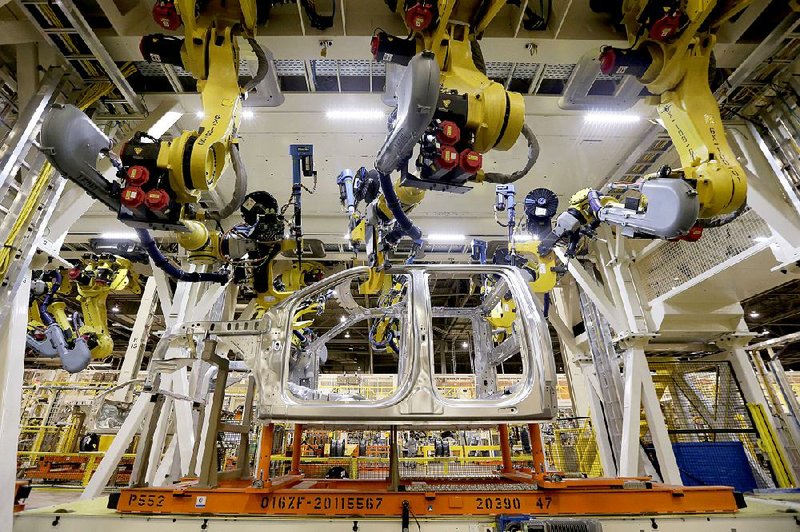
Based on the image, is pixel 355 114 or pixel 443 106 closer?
pixel 443 106

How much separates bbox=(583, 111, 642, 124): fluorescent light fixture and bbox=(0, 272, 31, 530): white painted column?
20.3ft

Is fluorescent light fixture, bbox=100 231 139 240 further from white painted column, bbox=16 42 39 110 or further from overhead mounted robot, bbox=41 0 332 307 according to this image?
overhead mounted robot, bbox=41 0 332 307

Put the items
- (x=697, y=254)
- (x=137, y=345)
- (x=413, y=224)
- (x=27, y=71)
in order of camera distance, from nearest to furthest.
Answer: (x=27, y=71), (x=413, y=224), (x=697, y=254), (x=137, y=345)

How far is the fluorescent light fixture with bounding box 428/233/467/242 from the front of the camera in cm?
734

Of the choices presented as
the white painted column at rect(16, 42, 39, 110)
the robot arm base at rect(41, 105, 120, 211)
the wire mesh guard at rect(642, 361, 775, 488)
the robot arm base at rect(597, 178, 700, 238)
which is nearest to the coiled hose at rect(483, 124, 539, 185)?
the robot arm base at rect(597, 178, 700, 238)

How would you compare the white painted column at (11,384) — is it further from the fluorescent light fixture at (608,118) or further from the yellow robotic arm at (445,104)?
the fluorescent light fixture at (608,118)

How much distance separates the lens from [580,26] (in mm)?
4047

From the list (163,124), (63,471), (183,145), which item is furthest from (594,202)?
(63,471)

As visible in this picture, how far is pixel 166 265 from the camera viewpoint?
387cm

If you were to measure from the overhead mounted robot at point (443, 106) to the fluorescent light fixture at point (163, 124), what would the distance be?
2.77 metres

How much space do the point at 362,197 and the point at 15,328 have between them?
10.8 ft

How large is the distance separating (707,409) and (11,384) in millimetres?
9399

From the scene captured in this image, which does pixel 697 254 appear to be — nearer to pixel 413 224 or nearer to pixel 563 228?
pixel 563 228

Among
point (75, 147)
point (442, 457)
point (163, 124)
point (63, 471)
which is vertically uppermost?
point (163, 124)
